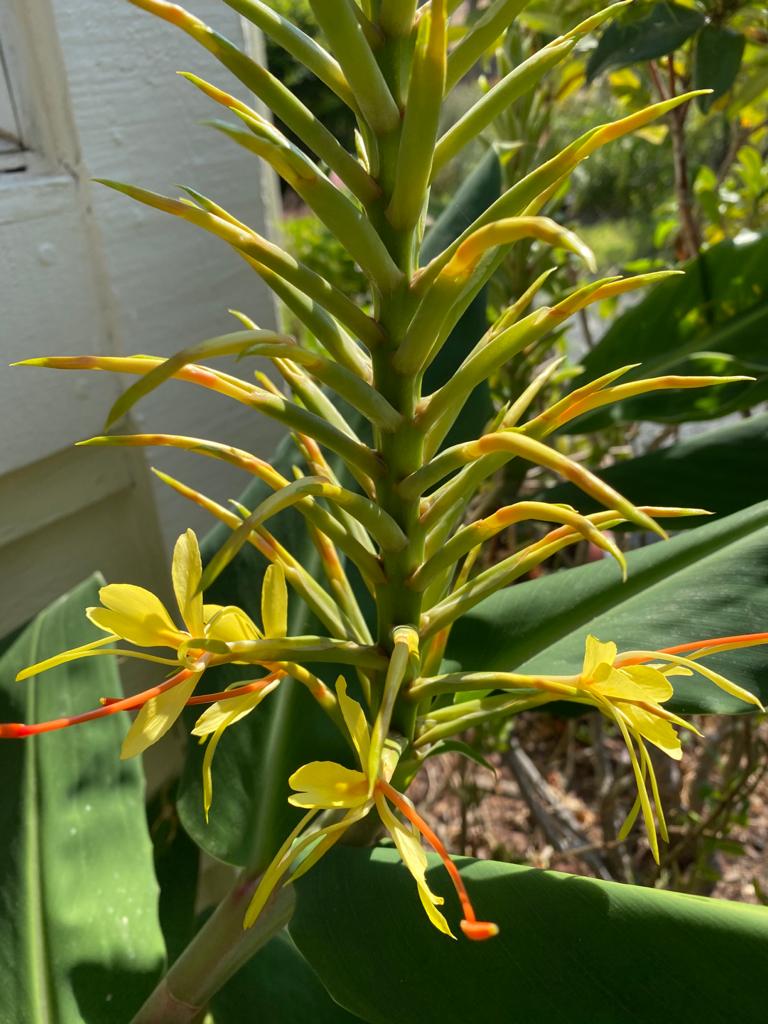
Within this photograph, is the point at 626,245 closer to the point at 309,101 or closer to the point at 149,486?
the point at 149,486

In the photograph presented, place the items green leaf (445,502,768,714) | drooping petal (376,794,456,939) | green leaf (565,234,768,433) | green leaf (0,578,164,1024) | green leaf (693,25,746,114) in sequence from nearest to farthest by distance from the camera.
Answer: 1. drooping petal (376,794,456,939)
2. green leaf (445,502,768,714)
3. green leaf (0,578,164,1024)
4. green leaf (693,25,746,114)
5. green leaf (565,234,768,433)

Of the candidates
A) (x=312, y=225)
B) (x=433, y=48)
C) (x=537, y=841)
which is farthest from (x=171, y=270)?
(x=312, y=225)

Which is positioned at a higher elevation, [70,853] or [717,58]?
[717,58]

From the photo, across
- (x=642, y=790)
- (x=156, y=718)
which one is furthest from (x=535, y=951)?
(x=156, y=718)

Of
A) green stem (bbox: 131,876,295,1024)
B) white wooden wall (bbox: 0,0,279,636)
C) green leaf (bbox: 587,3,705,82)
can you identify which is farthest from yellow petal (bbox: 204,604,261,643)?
green leaf (bbox: 587,3,705,82)

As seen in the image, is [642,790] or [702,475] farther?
[702,475]

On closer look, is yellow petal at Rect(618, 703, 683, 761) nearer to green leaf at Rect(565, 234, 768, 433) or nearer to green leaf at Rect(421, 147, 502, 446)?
green leaf at Rect(421, 147, 502, 446)

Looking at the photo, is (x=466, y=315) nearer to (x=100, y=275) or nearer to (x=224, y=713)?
(x=100, y=275)
